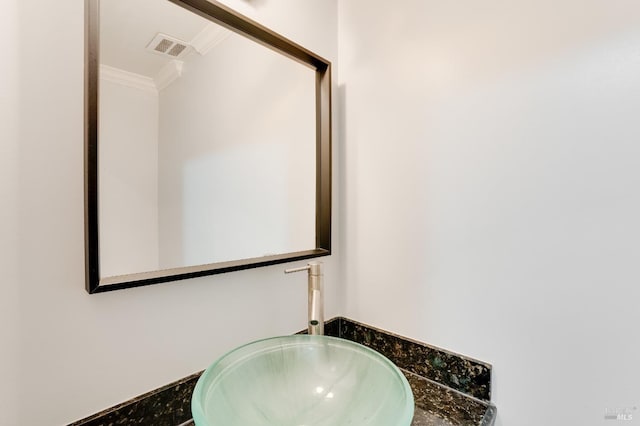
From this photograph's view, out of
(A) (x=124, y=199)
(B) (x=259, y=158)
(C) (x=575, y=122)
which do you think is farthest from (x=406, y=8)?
(A) (x=124, y=199)

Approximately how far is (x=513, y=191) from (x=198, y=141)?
1205mm

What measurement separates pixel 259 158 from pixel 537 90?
0.97m

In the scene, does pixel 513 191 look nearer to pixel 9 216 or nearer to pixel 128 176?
pixel 9 216

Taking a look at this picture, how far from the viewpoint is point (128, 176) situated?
93 cm

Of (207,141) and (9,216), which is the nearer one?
(9,216)

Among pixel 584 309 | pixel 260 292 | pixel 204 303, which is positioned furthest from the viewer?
pixel 260 292

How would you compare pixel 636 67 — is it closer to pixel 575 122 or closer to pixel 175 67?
pixel 575 122

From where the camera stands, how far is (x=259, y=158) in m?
1.20

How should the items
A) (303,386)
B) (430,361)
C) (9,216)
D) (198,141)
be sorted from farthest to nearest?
1. (198,141)
2. (430,361)
3. (303,386)
4. (9,216)

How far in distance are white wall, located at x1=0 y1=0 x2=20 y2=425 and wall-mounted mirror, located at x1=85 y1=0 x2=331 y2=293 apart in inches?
8.8

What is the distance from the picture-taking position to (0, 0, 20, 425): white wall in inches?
18.2

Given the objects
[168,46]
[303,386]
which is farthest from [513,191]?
[168,46]

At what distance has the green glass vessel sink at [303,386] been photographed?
0.59 m

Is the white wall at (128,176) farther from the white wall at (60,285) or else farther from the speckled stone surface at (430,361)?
the speckled stone surface at (430,361)
